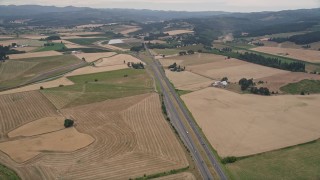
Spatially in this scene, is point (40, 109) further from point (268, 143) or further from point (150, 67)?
point (150, 67)

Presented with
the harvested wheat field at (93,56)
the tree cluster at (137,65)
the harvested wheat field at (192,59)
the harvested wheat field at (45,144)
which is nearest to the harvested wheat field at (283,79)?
the harvested wheat field at (192,59)

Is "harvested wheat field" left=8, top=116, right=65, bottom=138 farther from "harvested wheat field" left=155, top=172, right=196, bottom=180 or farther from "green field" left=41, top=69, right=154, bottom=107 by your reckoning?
"harvested wheat field" left=155, top=172, right=196, bottom=180

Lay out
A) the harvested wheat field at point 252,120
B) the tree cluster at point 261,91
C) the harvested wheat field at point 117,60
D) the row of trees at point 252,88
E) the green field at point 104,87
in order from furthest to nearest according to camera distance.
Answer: the harvested wheat field at point 117,60
the row of trees at point 252,88
the green field at point 104,87
the tree cluster at point 261,91
the harvested wheat field at point 252,120

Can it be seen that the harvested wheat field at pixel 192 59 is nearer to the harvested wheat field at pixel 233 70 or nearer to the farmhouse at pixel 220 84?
the harvested wheat field at pixel 233 70

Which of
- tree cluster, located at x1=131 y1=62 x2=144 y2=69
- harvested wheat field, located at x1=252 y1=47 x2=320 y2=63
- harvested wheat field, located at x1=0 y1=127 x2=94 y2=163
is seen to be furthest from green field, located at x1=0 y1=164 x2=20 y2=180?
harvested wheat field, located at x1=252 y1=47 x2=320 y2=63

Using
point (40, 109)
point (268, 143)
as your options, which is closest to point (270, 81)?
point (268, 143)

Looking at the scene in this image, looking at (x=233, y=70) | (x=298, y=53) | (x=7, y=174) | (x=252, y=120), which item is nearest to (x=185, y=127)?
(x=252, y=120)

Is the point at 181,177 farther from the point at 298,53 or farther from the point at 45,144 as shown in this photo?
the point at 298,53
